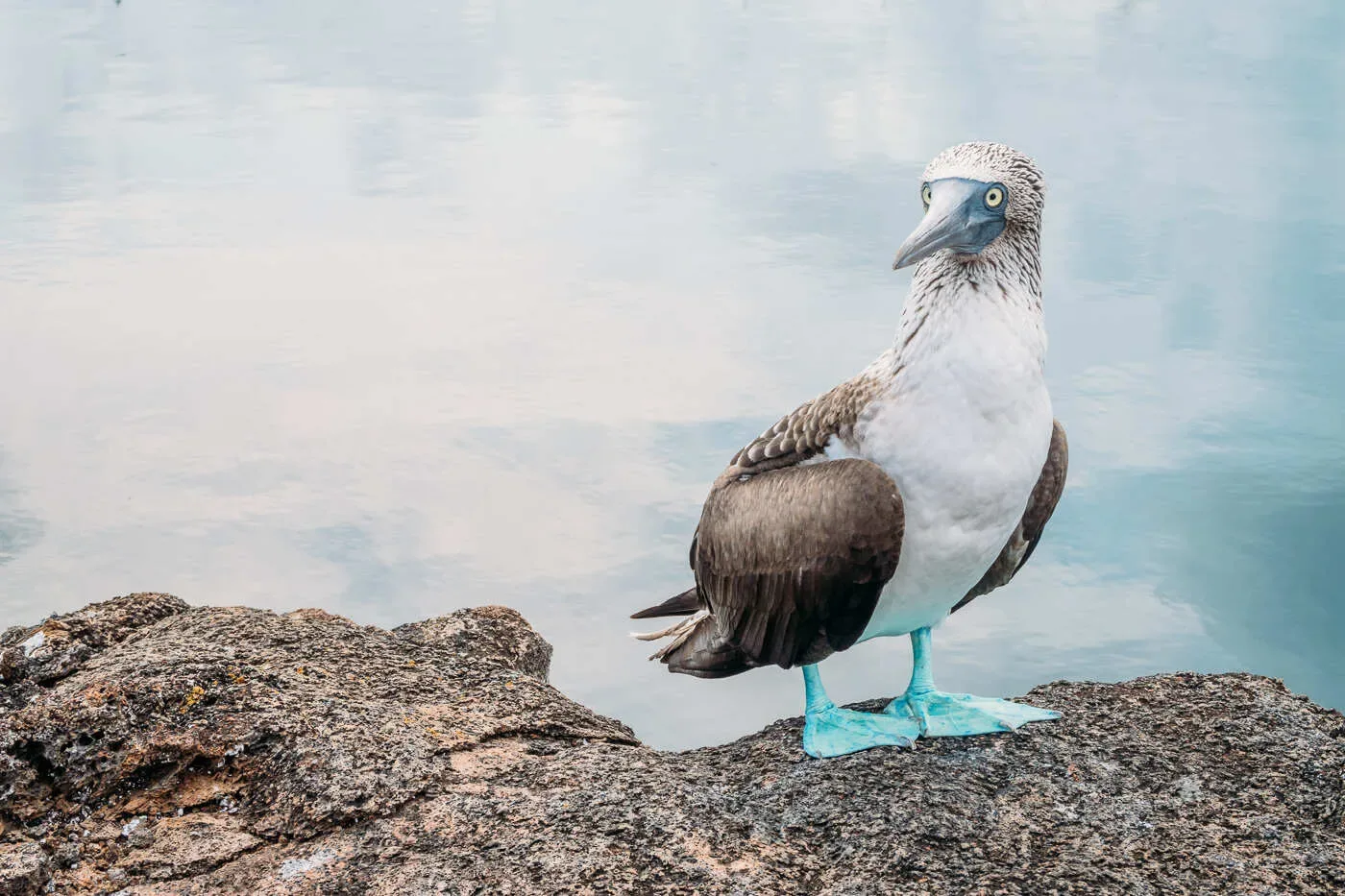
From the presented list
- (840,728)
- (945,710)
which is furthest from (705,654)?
(945,710)

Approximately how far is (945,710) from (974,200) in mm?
2252

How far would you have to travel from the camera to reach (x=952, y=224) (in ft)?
16.8

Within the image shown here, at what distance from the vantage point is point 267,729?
497 centimetres

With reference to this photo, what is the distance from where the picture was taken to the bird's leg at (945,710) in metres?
5.66

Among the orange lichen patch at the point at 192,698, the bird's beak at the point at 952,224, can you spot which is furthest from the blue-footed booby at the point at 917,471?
the orange lichen patch at the point at 192,698

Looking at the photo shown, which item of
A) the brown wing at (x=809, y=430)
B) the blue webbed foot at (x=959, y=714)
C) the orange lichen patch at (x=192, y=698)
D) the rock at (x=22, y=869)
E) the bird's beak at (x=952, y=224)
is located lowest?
the blue webbed foot at (x=959, y=714)

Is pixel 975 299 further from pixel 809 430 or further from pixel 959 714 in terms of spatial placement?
pixel 959 714

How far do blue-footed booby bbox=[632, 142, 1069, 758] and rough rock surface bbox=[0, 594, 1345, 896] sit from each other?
51 cm

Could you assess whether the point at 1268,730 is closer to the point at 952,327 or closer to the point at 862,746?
the point at 862,746

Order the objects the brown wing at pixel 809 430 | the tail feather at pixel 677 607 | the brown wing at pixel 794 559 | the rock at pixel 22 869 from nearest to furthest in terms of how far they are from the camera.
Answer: the rock at pixel 22 869 < the brown wing at pixel 794 559 < the brown wing at pixel 809 430 < the tail feather at pixel 677 607

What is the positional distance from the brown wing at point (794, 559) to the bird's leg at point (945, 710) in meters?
0.53

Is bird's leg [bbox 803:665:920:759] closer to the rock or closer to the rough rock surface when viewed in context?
the rough rock surface

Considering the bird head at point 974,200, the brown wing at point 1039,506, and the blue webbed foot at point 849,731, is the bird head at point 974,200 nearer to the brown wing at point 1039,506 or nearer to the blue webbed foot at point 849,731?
the brown wing at point 1039,506

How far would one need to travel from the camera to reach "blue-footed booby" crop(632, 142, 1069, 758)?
518 cm
